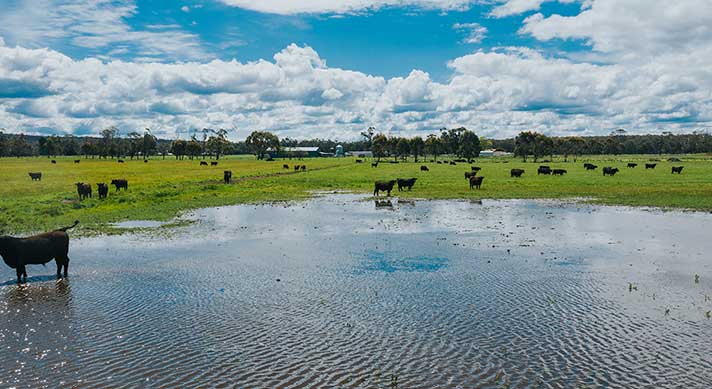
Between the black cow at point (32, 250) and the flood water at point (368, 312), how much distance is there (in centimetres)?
61

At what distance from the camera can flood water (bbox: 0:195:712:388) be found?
28.6ft

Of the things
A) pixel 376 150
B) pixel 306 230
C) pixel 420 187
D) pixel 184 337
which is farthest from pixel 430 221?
pixel 376 150

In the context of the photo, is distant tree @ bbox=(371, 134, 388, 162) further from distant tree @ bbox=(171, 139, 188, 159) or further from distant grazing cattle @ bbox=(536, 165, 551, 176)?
distant grazing cattle @ bbox=(536, 165, 551, 176)

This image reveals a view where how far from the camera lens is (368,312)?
11938 mm

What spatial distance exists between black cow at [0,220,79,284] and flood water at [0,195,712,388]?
1.99ft

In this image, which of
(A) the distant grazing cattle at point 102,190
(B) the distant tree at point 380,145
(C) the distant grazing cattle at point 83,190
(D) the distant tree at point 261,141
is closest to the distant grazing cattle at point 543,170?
(A) the distant grazing cattle at point 102,190

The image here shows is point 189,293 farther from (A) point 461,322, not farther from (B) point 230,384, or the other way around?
(A) point 461,322

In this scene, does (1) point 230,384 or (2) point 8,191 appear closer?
(1) point 230,384

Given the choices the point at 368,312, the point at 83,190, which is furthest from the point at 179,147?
the point at 368,312

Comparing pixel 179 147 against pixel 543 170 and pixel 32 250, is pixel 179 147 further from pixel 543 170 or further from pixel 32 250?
pixel 32 250

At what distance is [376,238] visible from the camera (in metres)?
22.0

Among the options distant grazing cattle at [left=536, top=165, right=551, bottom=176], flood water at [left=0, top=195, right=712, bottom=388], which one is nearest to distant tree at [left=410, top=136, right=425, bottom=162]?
distant grazing cattle at [left=536, top=165, right=551, bottom=176]

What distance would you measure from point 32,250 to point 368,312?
32.8 ft

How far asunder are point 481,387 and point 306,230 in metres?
16.7
